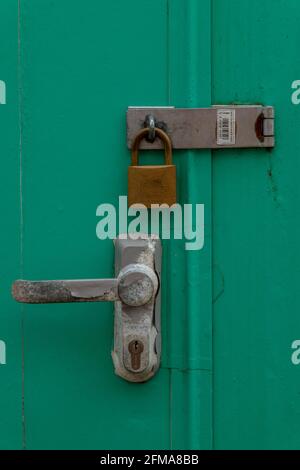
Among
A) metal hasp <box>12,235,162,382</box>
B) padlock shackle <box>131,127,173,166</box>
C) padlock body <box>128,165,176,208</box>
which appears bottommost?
metal hasp <box>12,235,162,382</box>

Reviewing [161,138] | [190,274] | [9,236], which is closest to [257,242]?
[190,274]

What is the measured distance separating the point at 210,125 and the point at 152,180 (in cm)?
15

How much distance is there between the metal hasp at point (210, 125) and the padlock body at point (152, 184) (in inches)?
2.3

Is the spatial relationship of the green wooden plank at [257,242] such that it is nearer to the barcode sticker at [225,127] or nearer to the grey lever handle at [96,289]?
the barcode sticker at [225,127]

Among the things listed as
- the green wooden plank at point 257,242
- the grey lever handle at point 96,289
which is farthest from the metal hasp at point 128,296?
the green wooden plank at point 257,242

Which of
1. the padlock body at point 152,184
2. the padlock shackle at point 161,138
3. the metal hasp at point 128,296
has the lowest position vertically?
the metal hasp at point 128,296

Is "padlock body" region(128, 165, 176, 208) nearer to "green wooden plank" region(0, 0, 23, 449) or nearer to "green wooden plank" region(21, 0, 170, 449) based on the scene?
"green wooden plank" region(21, 0, 170, 449)

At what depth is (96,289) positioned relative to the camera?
1.01m

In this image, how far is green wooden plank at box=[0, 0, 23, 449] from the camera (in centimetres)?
106

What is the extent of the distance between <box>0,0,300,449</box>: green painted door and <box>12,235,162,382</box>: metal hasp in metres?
0.06

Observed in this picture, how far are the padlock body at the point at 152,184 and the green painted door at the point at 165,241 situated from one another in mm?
41

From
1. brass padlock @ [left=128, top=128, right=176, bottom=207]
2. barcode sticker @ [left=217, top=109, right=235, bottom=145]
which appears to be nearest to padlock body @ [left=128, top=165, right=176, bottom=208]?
brass padlock @ [left=128, top=128, right=176, bottom=207]

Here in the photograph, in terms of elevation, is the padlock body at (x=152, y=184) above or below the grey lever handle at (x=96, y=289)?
above

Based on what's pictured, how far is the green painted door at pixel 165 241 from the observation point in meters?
1.06
